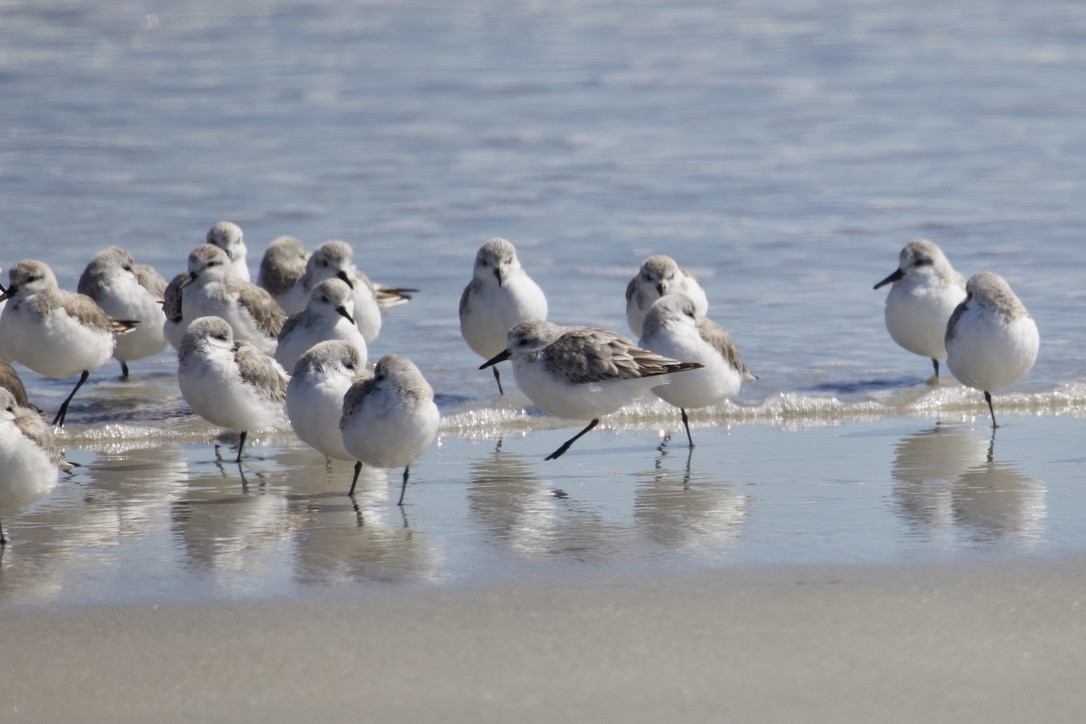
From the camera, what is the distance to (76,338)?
10062mm

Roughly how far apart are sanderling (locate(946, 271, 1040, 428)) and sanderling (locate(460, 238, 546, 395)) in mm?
2948

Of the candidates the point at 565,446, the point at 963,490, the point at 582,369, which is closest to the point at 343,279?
the point at 565,446

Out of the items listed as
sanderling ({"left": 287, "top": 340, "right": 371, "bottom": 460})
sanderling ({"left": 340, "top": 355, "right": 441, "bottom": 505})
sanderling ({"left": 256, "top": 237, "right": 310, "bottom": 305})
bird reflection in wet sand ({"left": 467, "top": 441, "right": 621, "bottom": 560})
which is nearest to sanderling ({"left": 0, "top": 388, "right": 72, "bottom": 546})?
sanderling ({"left": 340, "top": 355, "right": 441, "bottom": 505})

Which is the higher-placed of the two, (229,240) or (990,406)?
(229,240)

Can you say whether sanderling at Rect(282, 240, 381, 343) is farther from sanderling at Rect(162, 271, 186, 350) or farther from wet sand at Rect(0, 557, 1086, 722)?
wet sand at Rect(0, 557, 1086, 722)

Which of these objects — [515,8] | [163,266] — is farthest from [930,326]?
[515,8]

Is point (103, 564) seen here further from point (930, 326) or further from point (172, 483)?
point (930, 326)

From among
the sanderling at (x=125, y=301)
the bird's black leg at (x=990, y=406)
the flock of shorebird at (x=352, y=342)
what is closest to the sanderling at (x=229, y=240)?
the flock of shorebird at (x=352, y=342)

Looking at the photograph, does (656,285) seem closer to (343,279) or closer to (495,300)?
(495,300)

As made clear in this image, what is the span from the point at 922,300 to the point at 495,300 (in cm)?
289

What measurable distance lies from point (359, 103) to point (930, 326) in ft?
43.9

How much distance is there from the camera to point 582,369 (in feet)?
26.9

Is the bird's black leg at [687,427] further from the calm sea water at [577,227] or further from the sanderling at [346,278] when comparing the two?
the sanderling at [346,278]

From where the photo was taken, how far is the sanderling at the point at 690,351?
28.5ft
